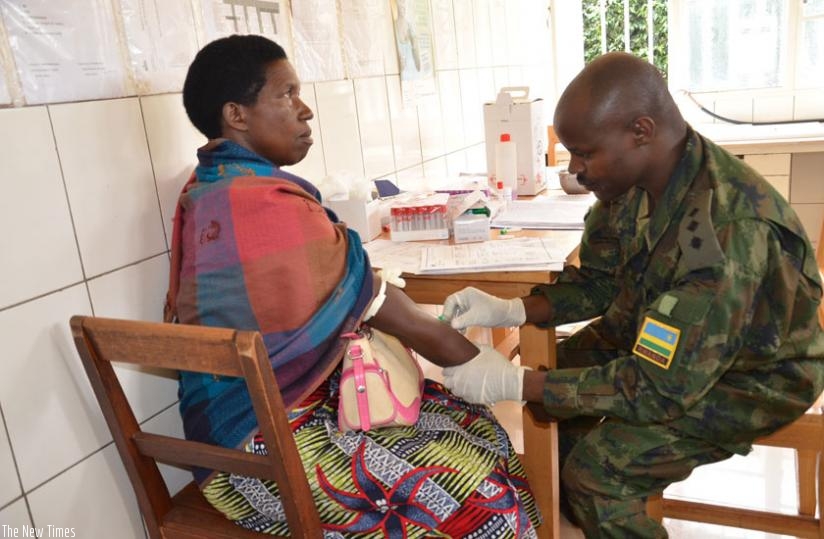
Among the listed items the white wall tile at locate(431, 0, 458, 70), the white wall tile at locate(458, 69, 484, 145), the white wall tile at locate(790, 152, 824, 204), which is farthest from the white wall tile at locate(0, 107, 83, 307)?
the white wall tile at locate(790, 152, 824, 204)

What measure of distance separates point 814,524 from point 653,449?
A: 47 cm

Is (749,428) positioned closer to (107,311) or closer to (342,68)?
(107,311)

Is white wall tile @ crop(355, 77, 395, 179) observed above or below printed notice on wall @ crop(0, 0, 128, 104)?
below

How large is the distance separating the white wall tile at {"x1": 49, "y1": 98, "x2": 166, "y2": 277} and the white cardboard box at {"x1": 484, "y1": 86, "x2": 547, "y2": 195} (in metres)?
1.19

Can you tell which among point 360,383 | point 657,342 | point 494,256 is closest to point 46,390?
point 360,383

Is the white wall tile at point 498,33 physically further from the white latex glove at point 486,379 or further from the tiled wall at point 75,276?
the white latex glove at point 486,379

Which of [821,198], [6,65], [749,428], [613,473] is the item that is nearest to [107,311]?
[6,65]

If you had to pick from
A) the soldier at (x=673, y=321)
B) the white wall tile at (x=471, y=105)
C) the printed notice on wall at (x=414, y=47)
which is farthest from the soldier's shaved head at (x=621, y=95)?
the white wall tile at (x=471, y=105)

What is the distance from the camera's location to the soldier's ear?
1.20 metres

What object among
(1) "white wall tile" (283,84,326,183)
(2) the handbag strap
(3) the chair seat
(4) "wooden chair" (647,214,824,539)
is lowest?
(4) "wooden chair" (647,214,824,539)

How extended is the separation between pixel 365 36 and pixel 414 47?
32 cm

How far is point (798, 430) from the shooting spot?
4.24ft

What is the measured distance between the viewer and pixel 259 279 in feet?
3.62

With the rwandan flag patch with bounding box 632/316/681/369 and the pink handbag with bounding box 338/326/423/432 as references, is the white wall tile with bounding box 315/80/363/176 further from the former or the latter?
the rwandan flag patch with bounding box 632/316/681/369
